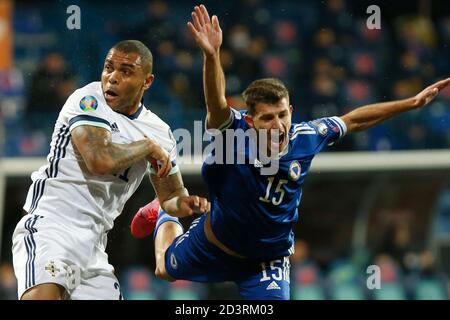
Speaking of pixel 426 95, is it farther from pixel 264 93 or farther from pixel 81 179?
pixel 81 179

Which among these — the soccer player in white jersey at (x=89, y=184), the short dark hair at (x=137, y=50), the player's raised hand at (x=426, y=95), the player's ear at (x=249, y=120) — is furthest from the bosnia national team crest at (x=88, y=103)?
Answer: the player's raised hand at (x=426, y=95)

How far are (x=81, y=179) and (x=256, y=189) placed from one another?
1.03m

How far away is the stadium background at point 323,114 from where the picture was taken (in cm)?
878

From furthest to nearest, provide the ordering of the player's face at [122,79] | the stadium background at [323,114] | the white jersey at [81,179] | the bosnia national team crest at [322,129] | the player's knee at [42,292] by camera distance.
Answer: the stadium background at [323,114]
the bosnia national team crest at [322,129]
the player's face at [122,79]
the white jersey at [81,179]
the player's knee at [42,292]

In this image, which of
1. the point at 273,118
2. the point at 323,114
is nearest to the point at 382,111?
the point at 273,118

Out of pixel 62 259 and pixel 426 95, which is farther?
pixel 426 95

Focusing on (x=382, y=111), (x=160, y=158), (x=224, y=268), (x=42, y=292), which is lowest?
(x=42, y=292)

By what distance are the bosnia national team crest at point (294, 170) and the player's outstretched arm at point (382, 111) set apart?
0.47 m

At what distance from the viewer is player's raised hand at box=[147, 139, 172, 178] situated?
202 inches

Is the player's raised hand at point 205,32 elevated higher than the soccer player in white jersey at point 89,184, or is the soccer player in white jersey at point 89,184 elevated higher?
the player's raised hand at point 205,32

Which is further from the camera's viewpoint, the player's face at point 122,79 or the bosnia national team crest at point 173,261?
the bosnia national team crest at point 173,261

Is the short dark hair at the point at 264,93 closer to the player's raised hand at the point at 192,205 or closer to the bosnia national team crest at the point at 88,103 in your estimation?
the player's raised hand at the point at 192,205

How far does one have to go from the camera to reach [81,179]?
5.15 metres
